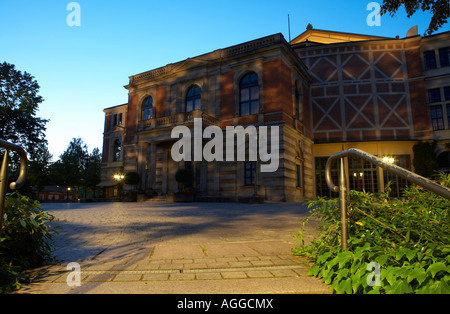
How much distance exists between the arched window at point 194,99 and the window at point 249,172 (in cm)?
652

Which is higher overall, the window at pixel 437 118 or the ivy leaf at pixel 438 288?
the window at pixel 437 118

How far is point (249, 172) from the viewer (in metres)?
18.2

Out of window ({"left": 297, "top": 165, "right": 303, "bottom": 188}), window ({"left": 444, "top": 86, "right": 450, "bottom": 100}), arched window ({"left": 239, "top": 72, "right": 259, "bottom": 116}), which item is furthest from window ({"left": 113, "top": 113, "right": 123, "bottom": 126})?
window ({"left": 444, "top": 86, "right": 450, "bottom": 100})

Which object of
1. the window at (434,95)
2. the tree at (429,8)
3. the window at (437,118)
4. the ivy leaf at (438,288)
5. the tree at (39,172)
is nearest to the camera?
the ivy leaf at (438,288)

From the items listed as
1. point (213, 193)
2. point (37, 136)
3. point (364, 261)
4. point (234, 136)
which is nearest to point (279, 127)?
point (234, 136)

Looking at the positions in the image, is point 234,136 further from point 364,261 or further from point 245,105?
point 364,261

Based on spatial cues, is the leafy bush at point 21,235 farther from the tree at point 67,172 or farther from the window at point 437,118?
the tree at point 67,172

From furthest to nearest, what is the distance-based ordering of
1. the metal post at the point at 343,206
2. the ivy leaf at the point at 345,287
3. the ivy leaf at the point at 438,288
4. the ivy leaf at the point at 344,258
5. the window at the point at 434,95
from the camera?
the window at the point at 434,95, the metal post at the point at 343,206, the ivy leaf at the point at 344,258, the ivy leaf at the point at 345,287, the ivy leaf at the point at 438,288

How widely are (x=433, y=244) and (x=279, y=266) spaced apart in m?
1.40

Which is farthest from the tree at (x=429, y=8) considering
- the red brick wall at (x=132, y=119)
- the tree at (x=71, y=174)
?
the tree at (x=71, y=174)

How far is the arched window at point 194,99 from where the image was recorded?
21.4 meters

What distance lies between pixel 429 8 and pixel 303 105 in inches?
532

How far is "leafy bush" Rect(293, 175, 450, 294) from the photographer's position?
1.73 m

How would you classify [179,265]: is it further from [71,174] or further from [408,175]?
[71,174]
